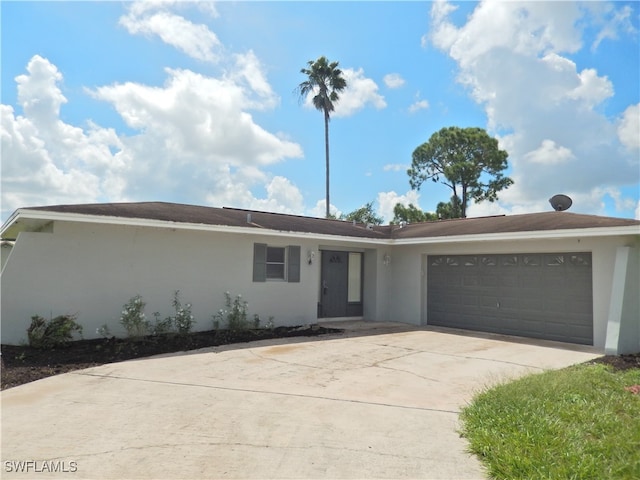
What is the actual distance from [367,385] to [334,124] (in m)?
25.9

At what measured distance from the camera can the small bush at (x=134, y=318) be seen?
8789 mm

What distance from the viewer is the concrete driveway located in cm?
347

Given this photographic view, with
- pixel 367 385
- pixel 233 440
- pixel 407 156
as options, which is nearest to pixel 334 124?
pixel 407 156

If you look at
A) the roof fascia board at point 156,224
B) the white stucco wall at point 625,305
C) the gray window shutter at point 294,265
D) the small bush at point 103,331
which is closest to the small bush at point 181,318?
the small bush at point 103,331

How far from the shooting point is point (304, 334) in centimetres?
1050

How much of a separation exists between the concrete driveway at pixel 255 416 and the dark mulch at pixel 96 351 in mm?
457

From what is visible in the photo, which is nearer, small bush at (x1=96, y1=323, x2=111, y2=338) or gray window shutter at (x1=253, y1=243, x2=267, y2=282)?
small bush at (x1=96, y1=323, x2=111, y2=338)

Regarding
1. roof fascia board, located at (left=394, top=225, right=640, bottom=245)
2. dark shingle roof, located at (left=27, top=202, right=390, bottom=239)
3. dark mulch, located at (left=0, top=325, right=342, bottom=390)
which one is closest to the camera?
dark mulch, located at (left=0, top=325, right=342, bottom=390)

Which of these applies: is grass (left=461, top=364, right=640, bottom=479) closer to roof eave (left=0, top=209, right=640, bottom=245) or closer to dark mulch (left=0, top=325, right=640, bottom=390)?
dark mulch (left=0, top=325, right=640, bottom=390)

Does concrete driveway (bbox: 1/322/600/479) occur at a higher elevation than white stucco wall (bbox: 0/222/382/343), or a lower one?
lower

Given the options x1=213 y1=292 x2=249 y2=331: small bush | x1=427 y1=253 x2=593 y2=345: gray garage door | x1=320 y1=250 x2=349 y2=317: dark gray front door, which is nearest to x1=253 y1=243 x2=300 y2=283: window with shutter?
x1=213 y1=292 x2=249 y2=331: small bush

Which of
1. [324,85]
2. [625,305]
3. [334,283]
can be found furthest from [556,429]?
[324,85]

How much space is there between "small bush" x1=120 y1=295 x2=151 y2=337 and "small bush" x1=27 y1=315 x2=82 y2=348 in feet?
3.21

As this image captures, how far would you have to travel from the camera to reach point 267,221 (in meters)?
12.2
